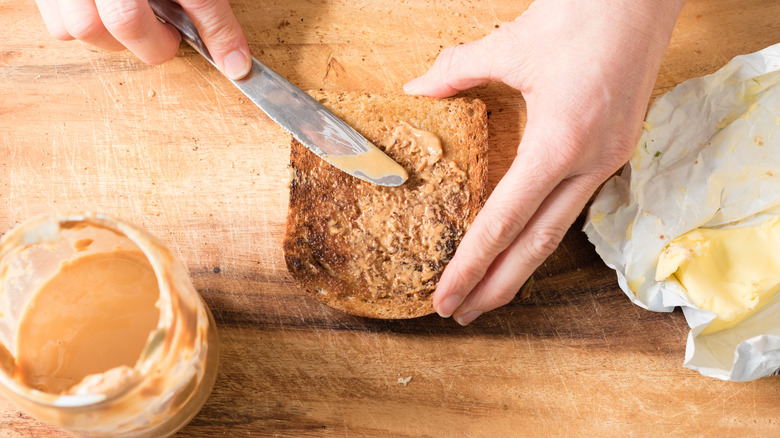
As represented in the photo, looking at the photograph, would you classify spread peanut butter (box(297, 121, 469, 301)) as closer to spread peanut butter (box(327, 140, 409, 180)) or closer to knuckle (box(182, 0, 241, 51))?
spread peanut butter (box(327, 140, 409, 180))

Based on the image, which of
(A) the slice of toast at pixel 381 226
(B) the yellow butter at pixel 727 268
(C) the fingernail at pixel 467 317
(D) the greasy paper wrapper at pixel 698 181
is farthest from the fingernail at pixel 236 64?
(B) the yellow butter at pixel 727 268

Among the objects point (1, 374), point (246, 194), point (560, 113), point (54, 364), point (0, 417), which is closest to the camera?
point (1, 374)

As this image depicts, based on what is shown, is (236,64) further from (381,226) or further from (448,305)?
(448,305)

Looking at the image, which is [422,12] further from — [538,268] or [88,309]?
[88,309]

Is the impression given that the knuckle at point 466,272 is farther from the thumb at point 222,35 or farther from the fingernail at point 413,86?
the thumb at point 222,35

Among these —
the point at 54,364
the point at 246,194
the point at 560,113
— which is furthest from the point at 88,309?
the point at 560,113

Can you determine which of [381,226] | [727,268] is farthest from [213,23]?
[727,268]

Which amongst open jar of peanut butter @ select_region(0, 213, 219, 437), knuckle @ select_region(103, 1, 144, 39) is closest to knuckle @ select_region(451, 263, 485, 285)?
open jar of peanut butter @ select_region(0, 213, 219, 437)
